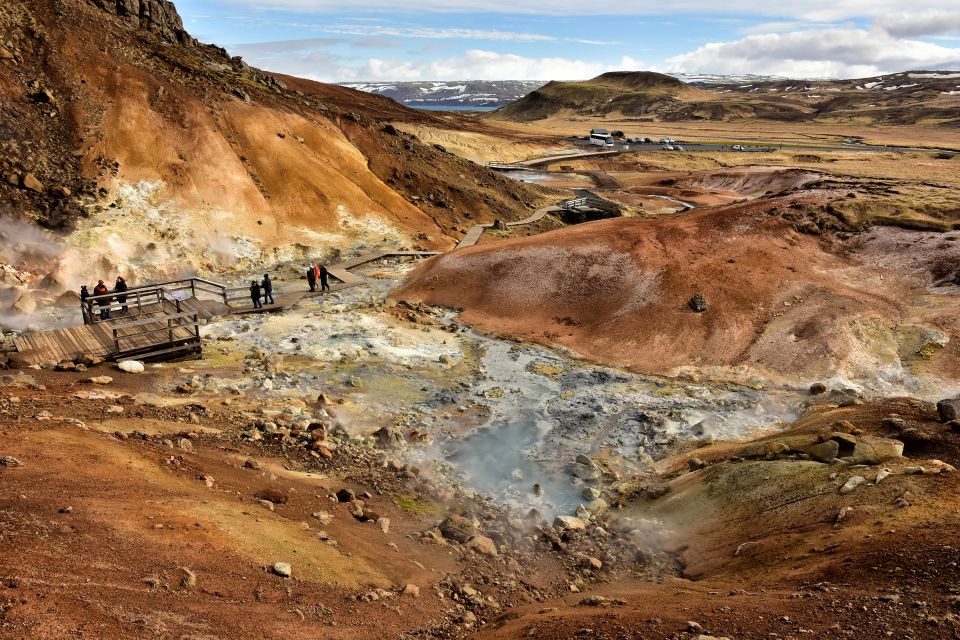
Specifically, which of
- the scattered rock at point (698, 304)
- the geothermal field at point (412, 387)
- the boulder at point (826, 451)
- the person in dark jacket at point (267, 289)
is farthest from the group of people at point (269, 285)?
the boulder at point (826, 451)

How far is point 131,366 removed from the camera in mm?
A: 17156

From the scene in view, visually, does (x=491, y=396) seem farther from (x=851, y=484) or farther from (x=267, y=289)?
(x=267, y=289)

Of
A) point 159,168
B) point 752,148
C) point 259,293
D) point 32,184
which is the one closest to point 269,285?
point 259,293

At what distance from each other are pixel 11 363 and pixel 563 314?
18.6 metres

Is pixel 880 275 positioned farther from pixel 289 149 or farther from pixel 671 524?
pixel 289 149

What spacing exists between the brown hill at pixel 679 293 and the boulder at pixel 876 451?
867 centimetres

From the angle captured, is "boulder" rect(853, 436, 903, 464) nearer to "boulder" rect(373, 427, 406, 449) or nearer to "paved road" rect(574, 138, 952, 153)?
"boulder" rect(373, 427, 406, 449)

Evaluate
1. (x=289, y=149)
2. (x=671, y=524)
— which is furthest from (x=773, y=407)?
(x=289, y=149)

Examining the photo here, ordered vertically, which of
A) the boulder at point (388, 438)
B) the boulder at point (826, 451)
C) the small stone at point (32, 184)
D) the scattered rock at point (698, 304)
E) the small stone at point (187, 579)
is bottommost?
the boulder at point (388, 438)

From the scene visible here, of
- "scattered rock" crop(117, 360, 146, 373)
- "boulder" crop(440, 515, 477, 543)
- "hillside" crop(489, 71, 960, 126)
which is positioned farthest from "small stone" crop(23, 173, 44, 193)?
"hillside" crop(489, 71, 960, 126)

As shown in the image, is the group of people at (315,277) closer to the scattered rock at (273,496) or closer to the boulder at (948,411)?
the scattered rock at (273,496)

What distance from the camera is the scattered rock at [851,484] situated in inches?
466

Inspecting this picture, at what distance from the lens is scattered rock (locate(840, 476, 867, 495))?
11.8 meters

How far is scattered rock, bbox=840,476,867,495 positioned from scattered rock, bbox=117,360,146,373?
669 inches
